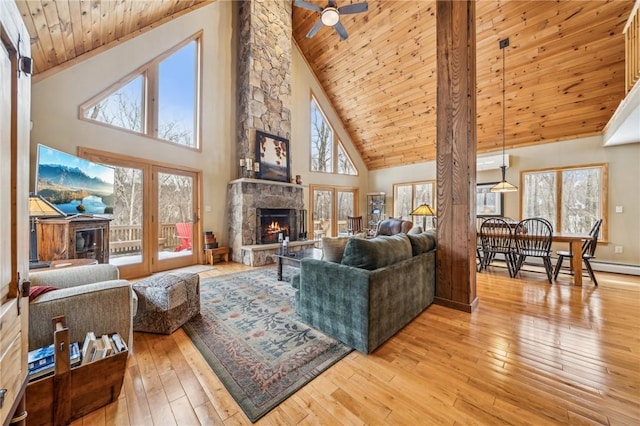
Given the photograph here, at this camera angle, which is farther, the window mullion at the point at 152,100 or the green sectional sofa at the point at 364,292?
the window mullion at the point at 152,100

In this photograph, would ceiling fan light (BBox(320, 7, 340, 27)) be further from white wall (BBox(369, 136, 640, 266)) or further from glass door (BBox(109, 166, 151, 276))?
white wall (BBox(369, 136, 640, 266))

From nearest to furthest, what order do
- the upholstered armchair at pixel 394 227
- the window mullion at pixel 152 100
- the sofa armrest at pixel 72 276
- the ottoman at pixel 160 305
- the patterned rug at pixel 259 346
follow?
the patterned rug at pixel 259 346
the sofa armrest at pixel 72 276
the ottoman at pixel 160 305
the window mullion at pixel 152 100
the upholstered armchair at pixel 394 227

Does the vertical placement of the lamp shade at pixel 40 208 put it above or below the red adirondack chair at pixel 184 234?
above

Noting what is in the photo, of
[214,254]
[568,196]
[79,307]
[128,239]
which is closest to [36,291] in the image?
[79,307]

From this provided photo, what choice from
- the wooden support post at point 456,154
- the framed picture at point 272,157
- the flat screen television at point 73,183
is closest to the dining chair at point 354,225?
the framed picture at point 272,157

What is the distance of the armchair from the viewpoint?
4.86 feet

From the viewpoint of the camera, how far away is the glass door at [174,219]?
446cm

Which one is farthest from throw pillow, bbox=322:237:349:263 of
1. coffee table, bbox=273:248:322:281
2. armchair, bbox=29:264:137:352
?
armchair, bbox=29:264:137:352

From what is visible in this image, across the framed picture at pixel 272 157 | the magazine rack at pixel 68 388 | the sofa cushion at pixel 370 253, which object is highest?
the framed picture at pixel 272 157

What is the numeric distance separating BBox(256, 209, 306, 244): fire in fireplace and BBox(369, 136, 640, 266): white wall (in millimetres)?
5104

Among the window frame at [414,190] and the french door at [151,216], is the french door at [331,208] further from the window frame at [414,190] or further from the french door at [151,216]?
the french door at [151,216]

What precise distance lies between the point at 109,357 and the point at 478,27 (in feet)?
21.5

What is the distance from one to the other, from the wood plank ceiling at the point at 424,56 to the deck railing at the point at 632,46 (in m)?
0.33

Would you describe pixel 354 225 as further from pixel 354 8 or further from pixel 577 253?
pixel 354 8
